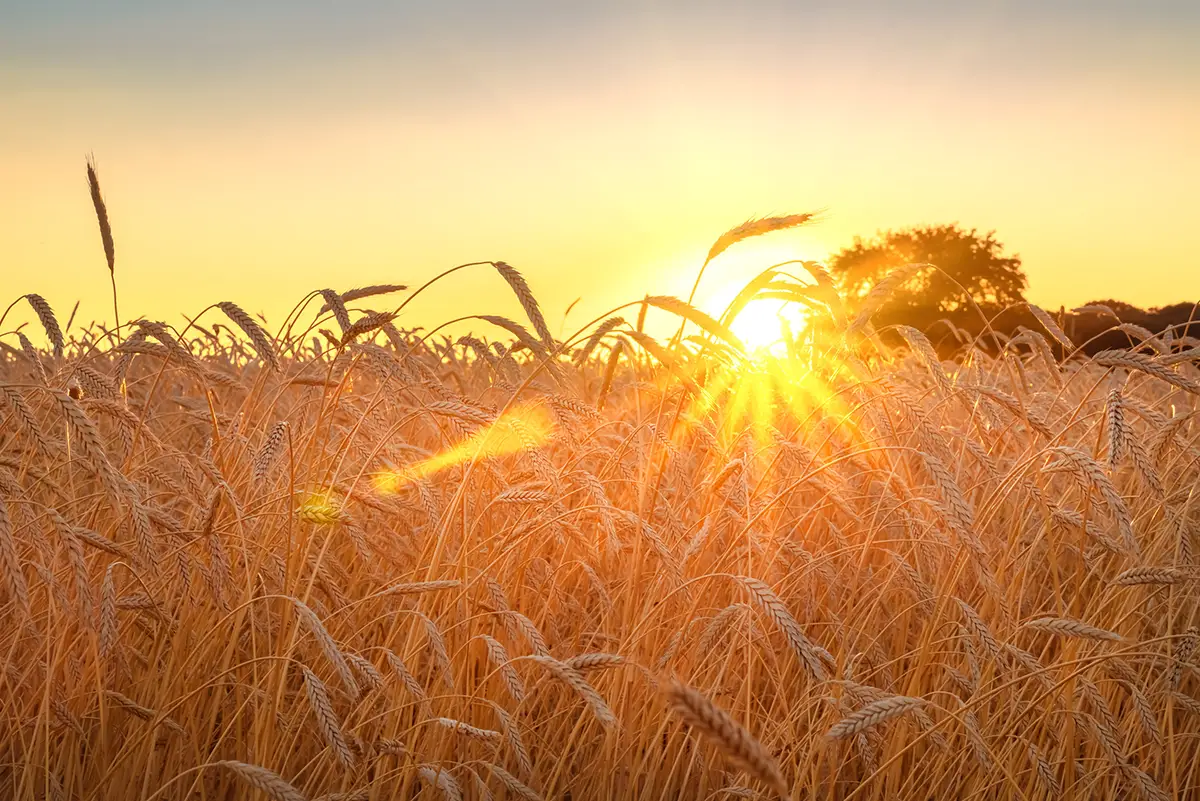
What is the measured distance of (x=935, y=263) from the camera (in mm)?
25531

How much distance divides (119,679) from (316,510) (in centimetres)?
86

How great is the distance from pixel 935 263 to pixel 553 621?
24.7 metres

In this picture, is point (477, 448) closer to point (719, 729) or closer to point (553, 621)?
point (553, 621)

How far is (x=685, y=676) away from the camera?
262cm

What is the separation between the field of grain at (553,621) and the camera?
2.14m

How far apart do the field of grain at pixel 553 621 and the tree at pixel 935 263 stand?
2057 centimetres

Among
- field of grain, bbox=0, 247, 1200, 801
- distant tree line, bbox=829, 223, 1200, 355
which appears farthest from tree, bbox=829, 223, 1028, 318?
field of grain, bbox=0, 247, 1200, 801

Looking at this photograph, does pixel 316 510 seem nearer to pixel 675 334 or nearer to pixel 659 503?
pixel 675 334

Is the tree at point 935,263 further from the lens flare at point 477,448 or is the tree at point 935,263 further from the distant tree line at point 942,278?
the lens flare at point 477,448

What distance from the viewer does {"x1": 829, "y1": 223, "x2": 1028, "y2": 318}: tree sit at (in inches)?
914

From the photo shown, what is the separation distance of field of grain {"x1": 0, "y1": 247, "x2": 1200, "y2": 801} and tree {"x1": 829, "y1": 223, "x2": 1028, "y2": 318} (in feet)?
67.5

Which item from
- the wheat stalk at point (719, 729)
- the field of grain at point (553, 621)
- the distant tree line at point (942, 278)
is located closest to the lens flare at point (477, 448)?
the field of grain at point (553, 621)

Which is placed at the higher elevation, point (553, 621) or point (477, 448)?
point (477, 448)

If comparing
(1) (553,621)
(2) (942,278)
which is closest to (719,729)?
(1) (553,621)
